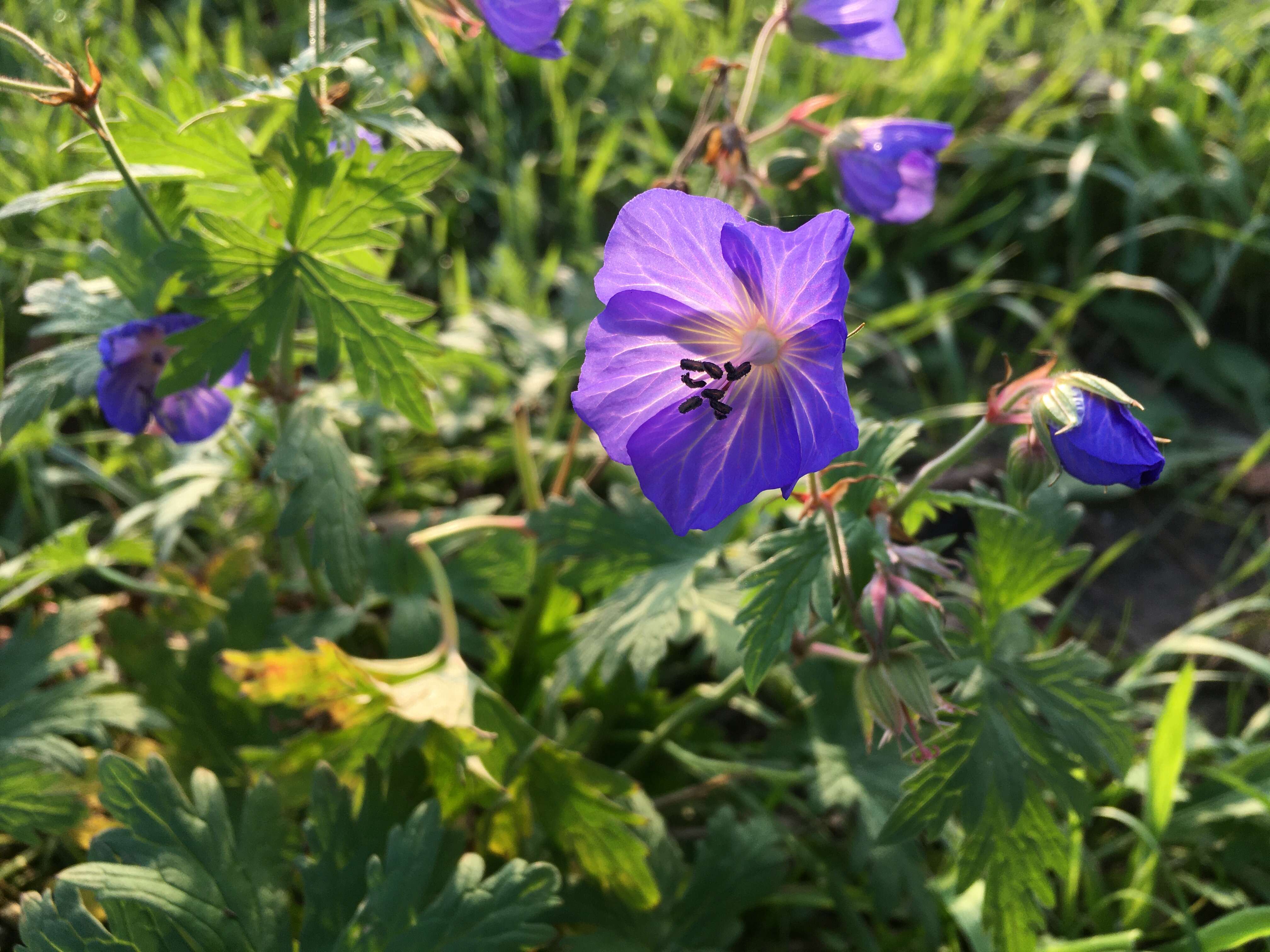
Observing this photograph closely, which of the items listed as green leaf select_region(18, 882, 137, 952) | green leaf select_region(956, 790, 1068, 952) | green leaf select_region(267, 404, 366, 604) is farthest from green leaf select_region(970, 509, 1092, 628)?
green leaf select_region(18, 882, 137, 952)

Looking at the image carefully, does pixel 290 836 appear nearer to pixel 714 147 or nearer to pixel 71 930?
pixel 71 930

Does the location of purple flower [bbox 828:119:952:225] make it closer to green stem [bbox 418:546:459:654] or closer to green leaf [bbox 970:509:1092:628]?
green leaf [bbox 970:509:1092:628]

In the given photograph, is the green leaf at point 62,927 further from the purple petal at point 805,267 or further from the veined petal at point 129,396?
the purple petal at point 805,267

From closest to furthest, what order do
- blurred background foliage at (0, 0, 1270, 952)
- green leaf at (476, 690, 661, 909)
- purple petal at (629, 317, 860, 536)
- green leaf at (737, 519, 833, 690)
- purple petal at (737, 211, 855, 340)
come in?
purple petal at (737, 211, 855, 340) → purple petal at (629, 317, 860, 536) → green leaf at (737, 519, 833, 690) → green leaf at (476, 690, 661, 909) → blurred background foliage at (0, 0, 1270, 952)

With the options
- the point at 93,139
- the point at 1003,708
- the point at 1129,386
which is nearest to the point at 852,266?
the point at 1129,386

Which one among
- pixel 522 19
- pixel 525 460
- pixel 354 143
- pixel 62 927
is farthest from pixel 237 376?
pixel 62 927

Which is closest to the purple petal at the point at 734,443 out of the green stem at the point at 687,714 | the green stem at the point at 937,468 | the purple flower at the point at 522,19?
the green stem at the point at 937,468
